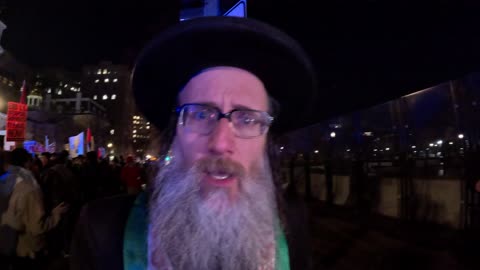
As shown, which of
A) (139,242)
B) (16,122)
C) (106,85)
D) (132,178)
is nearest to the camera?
(139,242)

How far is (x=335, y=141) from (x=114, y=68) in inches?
3576

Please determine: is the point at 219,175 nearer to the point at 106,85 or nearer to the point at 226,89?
the point at 226,89

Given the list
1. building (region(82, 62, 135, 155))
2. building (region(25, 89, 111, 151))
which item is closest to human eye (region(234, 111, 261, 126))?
building (region(25, 89, 111, 151))

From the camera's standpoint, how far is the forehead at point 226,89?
4.11 feet

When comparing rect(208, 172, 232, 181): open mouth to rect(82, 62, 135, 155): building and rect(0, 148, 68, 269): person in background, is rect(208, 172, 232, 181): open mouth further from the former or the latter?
rect(82, 62, 135, 155): building

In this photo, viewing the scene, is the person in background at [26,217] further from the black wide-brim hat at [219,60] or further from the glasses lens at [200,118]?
the glasses lens at [200,118]

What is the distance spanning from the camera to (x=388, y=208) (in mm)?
8500

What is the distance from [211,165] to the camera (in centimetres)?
112

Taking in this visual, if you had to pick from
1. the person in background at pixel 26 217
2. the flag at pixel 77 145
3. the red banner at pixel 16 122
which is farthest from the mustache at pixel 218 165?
the flag at pixel 77 145

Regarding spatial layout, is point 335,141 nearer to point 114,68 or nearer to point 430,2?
point 430,2

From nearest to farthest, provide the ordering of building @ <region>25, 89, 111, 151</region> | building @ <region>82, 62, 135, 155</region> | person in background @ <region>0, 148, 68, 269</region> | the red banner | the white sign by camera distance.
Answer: the white sign
person in background @ <region>0, 148, 68, 269</region>
the red banner
building @ <region>25, 89, 111, 151</region>
building @ <region>82, 62, 135, 155</region>

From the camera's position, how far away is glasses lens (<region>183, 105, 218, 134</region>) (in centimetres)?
121

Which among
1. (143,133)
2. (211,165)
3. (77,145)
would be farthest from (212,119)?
(77,145)

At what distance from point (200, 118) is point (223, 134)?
0.12 m
